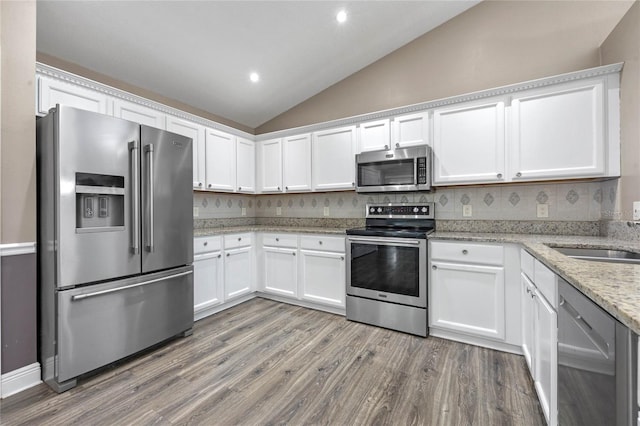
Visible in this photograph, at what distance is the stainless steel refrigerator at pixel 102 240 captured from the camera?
1813 millimetres

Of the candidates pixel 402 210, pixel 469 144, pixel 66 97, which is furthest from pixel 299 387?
pixel 66 97

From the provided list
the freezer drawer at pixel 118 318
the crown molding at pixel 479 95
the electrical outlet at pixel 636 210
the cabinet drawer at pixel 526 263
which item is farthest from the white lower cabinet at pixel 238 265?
the electrical outlet at pixel 636 210

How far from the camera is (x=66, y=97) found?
2.22 m

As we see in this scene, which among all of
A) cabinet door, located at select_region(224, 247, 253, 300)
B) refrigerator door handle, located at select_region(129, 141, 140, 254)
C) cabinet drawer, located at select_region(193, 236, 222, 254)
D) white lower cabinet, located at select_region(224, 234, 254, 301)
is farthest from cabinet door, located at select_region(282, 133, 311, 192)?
refrigerator door handle, located at select_region(129, 141, 140, 254)

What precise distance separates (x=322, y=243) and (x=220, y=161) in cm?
158

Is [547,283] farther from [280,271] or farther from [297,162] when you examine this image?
[297,162]

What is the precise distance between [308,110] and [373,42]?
1.16 metres

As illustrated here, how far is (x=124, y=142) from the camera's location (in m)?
2.08

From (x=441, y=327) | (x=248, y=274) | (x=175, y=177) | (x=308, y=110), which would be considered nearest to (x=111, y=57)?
(x=175, y=177)

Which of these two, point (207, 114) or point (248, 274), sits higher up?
point (207, 114)

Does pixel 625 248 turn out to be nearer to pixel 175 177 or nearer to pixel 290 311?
pixel 290 311

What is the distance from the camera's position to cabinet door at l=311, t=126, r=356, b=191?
325cm

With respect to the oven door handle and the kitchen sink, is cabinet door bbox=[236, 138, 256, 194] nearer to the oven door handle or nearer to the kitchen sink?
the oven door handle

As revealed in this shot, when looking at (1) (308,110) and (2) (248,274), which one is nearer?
(2) (248,274)
